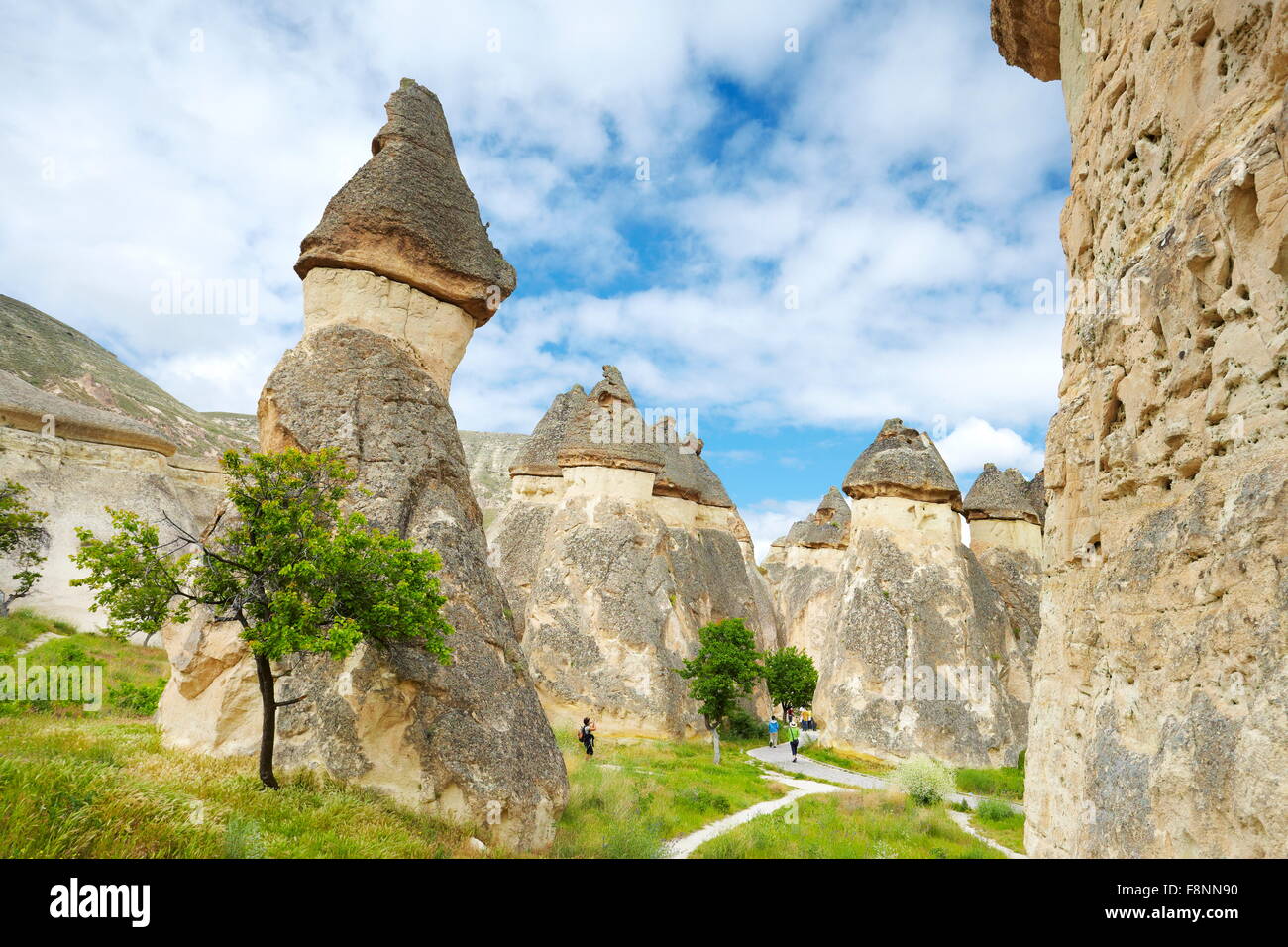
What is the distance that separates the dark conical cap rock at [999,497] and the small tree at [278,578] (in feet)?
61.9

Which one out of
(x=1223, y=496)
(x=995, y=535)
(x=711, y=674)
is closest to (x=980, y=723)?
(x=711, y=674)

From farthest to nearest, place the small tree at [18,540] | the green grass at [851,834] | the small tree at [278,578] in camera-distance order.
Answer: the small tree at [18,540] < the green grass at [851,834] < the small tree at [278,578]

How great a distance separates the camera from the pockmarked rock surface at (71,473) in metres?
18.5

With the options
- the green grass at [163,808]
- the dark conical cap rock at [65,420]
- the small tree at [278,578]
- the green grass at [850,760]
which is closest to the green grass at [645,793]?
the green grass at [850,760]

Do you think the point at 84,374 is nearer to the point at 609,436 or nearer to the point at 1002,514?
the point at 609,436

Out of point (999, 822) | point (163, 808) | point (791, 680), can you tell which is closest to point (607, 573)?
point (791, 680)

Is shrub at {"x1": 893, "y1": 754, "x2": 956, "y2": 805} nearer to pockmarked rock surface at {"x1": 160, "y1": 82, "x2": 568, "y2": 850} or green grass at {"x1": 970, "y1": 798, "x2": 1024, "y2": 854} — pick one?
green grass at {"x1": 970, "y1": 798, "x2": 1024, "y2": 854}

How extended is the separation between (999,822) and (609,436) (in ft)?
40.1

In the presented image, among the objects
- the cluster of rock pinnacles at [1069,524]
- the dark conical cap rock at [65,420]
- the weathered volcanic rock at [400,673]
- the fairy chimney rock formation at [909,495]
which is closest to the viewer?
the cluster of rock pinnacles at [1069,524]

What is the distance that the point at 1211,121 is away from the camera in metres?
3.00

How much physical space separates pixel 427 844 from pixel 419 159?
8057 millimetres

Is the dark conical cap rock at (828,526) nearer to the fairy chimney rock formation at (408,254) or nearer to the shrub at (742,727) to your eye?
the shrub at (742,727)

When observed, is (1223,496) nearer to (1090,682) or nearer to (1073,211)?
(1090,682)

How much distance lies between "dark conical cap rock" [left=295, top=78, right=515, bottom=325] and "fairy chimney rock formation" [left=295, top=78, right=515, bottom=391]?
0.01 metres
